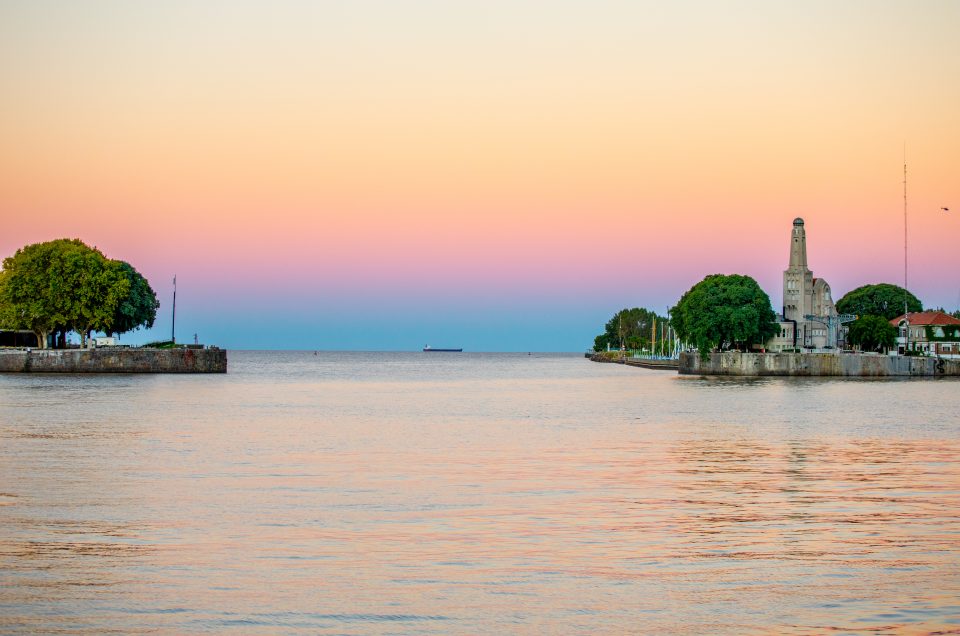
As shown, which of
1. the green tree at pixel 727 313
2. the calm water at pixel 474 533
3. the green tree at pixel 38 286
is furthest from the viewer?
the green tree at pixel 727 313

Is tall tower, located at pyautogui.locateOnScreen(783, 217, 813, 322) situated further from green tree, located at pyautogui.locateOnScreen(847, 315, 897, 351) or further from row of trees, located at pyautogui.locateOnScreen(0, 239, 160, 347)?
row of trees, located at pyautogui.locateOnScreen(0, 239, 160, 347)

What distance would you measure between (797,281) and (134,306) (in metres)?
105

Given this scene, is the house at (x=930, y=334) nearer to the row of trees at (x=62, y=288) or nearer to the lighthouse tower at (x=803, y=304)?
the lighthouse tower at (x=803, y=304)

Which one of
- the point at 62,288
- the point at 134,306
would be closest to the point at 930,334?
the point at 134,306

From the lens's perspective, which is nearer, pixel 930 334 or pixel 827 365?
pixel 827 365

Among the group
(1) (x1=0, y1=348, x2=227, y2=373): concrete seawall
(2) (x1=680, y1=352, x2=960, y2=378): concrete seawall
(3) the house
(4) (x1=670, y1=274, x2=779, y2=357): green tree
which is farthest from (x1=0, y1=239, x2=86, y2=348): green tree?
(3) the house

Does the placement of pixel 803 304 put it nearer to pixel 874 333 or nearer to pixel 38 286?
pixel 874 333

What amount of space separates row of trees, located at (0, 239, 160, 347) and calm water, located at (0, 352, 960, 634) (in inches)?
2969

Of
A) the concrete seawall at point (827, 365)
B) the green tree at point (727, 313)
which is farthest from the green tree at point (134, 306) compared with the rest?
the concrete seawall at point (827, 365)

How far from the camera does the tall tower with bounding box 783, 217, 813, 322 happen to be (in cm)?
17100

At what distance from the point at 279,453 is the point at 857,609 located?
82.8 feet

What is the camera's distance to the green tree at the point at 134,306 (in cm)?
11981

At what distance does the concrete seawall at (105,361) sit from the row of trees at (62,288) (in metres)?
3.44

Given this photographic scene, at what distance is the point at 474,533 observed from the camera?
19.0 m
